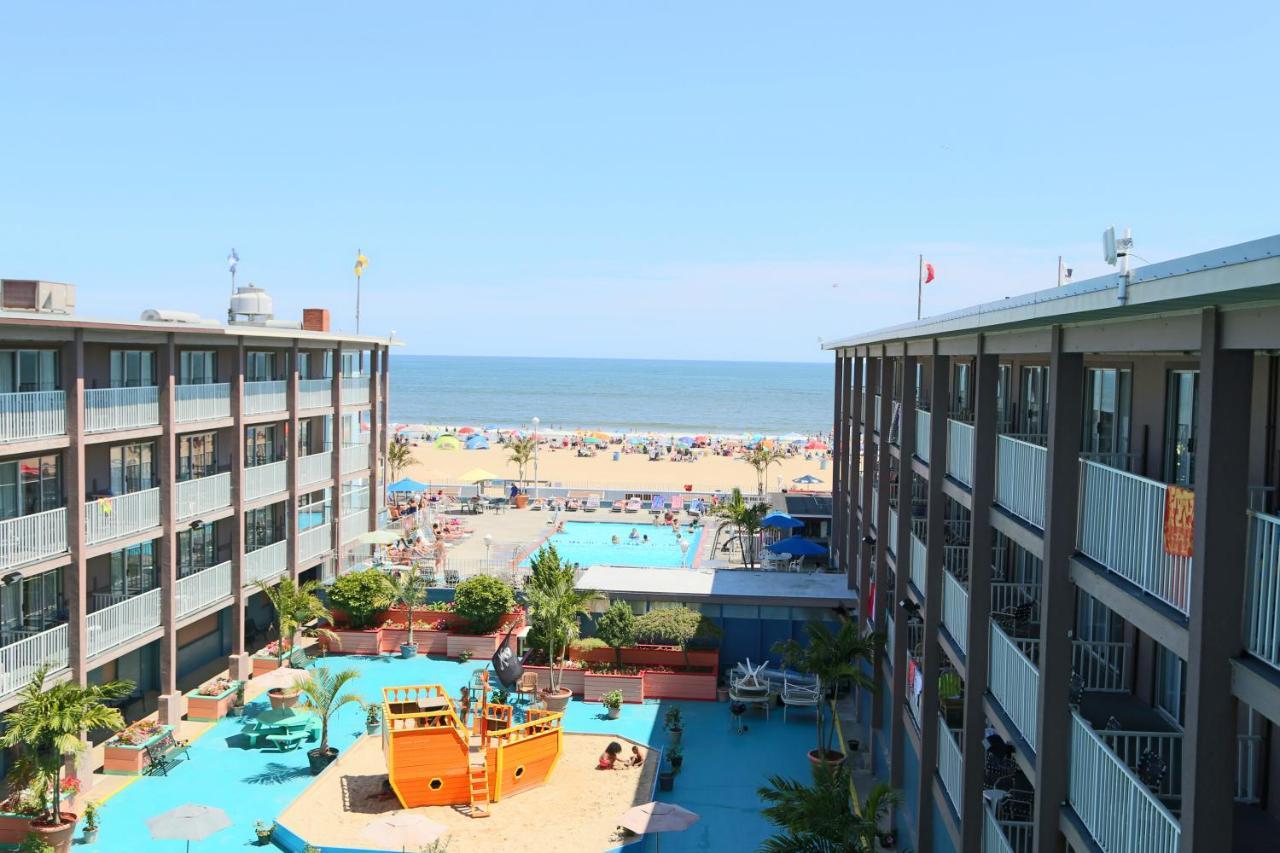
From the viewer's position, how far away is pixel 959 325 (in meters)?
14.4

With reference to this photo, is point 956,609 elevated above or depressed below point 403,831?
above

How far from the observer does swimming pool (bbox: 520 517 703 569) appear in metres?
45.1

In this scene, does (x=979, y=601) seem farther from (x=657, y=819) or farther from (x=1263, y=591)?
(x=1263, y=591)

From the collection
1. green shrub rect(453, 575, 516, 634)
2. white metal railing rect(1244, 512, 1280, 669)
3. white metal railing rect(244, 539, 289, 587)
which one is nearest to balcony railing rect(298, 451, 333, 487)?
white metal railing rect(244, 539, 289, 587)

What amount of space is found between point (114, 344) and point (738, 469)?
6013 cm

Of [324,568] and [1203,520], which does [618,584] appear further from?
[1203,520]

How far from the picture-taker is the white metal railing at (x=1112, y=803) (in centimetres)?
940

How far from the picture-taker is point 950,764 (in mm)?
16312

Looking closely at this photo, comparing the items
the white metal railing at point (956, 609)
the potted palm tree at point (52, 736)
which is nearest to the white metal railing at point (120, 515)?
the potted palm tree at point (52, 736)

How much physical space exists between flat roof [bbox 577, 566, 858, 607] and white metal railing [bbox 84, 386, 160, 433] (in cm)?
1217

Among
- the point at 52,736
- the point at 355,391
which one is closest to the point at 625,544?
the point at 355,391

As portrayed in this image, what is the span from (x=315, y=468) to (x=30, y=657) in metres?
13.9

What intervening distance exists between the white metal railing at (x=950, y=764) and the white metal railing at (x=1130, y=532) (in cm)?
514

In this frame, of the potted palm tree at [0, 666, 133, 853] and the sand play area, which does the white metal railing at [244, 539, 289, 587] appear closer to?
the sand play area
